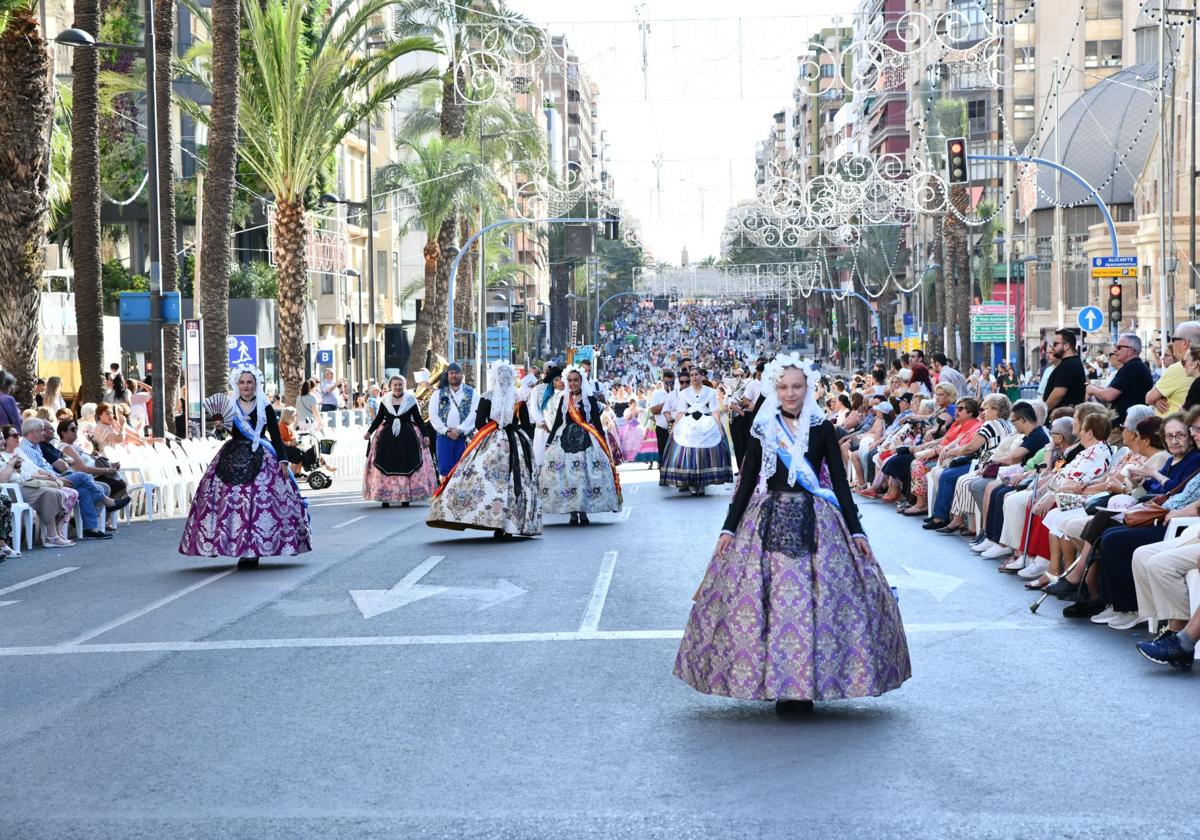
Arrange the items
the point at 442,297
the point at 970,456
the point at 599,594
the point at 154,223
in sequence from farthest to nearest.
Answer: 1. the point at 442,297
2. the point at 154,223
3. the point at 970,456
4. the point at 599,594

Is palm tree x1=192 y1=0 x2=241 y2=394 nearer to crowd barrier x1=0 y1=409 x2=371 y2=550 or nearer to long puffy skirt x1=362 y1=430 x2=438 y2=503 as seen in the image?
crowd barrier x1=0 y1=409 x2=371 y2=550

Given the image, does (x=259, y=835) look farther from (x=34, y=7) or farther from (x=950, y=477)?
(x=34, y=7)

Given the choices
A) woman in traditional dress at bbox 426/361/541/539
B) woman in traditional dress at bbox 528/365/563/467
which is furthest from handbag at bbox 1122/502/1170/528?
woman in traditional dress at bbox 528/365/563/467

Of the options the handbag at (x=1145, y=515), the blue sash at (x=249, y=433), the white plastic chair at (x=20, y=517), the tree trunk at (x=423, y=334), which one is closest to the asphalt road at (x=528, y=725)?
the handbag at (x=1145, y=515)

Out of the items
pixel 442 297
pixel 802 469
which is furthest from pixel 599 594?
pixel 442 297

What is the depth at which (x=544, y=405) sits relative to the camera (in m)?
22.1

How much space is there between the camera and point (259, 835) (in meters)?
6.88

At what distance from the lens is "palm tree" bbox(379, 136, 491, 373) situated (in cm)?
4850

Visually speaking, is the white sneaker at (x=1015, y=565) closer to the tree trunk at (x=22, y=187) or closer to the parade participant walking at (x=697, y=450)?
the parade participant walking at (x=697, y=450)

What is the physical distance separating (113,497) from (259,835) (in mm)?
15902

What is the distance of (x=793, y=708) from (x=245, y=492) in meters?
8.23

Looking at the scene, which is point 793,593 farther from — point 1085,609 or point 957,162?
point 957,162

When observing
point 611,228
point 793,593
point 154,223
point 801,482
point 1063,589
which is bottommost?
point 1063,589

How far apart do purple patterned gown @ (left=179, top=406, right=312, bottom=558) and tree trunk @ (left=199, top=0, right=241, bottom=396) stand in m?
14.3
